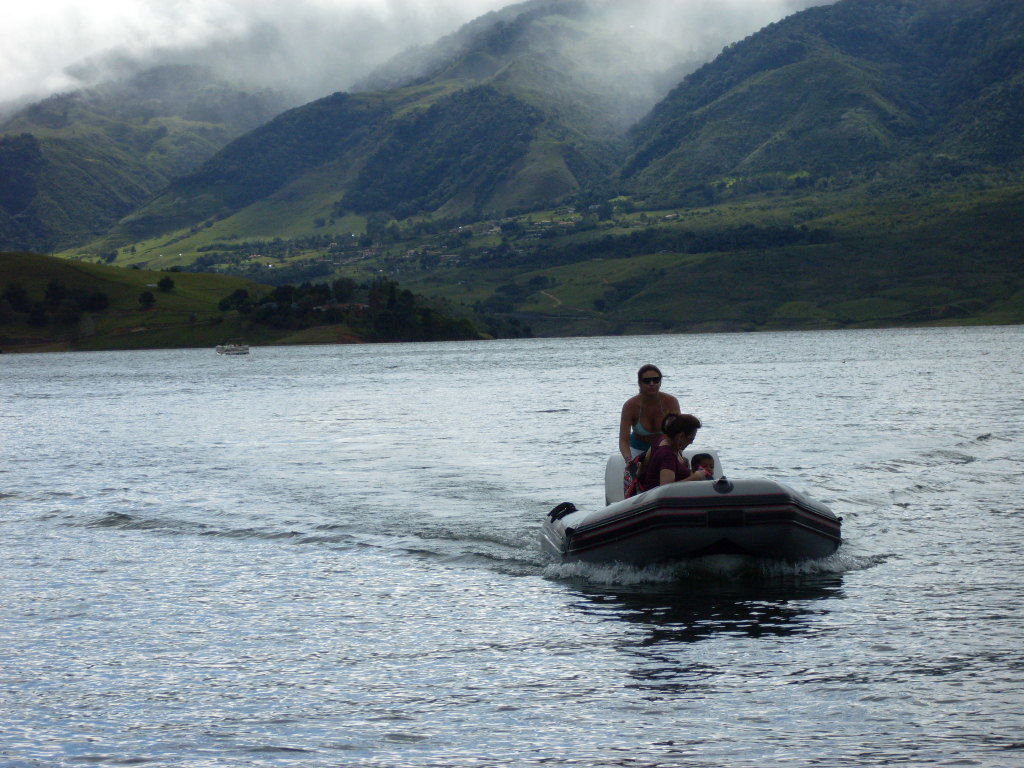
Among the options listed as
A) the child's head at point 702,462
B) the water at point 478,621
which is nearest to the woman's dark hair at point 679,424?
the child's head at point 702,462

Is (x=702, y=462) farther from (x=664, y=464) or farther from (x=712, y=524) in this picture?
(x=712, y=524)

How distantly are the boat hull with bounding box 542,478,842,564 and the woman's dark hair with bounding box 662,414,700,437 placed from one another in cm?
74

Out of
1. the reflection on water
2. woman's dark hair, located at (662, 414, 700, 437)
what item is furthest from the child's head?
the reflection on water

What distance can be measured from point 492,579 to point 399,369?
339ft

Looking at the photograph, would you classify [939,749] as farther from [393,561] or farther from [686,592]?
[393,561]

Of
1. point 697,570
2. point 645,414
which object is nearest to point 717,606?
point 697,570

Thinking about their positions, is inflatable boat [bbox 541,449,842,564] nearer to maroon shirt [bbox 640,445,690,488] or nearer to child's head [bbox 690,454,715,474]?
maroon shirt [bbox 640,445,690,488]

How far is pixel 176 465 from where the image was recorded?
38.2 metres

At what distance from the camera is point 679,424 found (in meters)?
16.4

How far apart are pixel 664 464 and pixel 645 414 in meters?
1.40

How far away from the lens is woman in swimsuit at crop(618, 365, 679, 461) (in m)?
17.8

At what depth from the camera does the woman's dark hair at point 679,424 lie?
53.0 ft

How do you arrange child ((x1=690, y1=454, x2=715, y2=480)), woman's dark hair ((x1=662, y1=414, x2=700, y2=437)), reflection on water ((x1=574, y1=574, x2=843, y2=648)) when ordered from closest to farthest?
reflection on water ((x1=574, y1=574, x2=843, y2=648))
woman's dark hair ((x1=662, y1=414, x2=700, y2=437))
child ((x1=690, y1=454, x2=715, y2=480))

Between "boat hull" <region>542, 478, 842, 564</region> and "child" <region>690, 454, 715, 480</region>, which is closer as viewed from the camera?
"boat hull" <region>542, 478, 842, 564</region>
